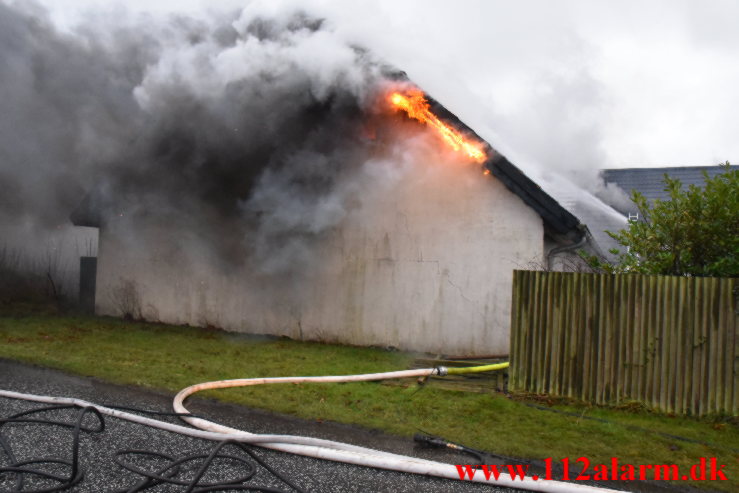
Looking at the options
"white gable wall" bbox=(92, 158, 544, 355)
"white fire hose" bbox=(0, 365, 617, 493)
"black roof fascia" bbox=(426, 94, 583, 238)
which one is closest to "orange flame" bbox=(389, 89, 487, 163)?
"black roof fascia" bbox=(426, 94, 583, 238)

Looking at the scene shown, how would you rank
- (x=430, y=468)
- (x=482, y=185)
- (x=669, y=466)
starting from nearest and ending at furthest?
(x=430, y=468)
(x=669, y=466)
(x=482, y=185)

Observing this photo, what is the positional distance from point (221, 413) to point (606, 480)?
3.41 m

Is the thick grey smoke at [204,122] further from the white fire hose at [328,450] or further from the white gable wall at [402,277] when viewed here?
the white fire hose at [328,450]

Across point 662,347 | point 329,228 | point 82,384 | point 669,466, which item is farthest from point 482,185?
point 82,384

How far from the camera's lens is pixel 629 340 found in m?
5.74

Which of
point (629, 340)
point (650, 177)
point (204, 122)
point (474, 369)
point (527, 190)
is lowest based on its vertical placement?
point (474, 369)

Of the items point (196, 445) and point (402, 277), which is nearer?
point (196, 445)

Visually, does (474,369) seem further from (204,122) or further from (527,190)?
(204,122)

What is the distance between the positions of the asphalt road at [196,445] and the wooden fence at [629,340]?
2.33m

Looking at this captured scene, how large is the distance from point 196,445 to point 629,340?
4550 millimetres

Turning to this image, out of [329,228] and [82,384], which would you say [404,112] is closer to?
[329,228]

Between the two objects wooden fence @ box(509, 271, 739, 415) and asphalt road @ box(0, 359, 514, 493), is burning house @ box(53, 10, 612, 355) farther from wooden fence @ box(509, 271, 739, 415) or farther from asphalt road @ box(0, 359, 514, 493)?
asphalt road @ box(0, 359, 514, 493)

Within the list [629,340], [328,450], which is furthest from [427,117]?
[328,450]

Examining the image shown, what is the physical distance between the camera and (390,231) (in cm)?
911
